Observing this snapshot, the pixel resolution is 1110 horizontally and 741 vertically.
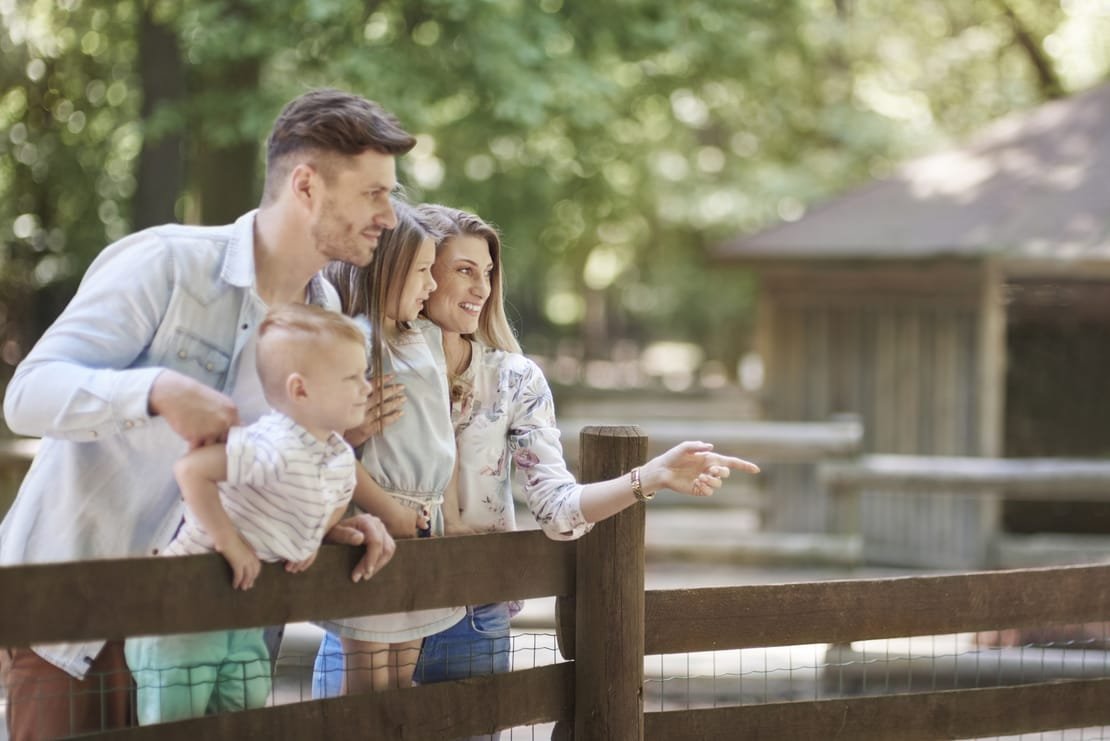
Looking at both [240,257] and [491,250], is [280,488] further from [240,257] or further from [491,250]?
[491,250]

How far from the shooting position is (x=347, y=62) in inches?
375

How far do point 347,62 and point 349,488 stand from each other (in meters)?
7.35

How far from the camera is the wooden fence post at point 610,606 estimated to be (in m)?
3.23

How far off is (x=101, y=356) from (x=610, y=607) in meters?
1.31

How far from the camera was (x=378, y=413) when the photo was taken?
2873 mm

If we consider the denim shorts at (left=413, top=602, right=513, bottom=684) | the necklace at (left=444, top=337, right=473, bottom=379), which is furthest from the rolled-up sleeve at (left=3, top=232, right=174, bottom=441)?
the denim shorts at (left=413, top=602, right=513, bottom=684)

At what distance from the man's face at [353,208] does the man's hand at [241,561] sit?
0.59 m

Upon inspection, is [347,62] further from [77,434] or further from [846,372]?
[77,434]

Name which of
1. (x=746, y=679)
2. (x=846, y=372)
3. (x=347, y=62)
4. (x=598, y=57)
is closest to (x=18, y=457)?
(x=347, y=62)

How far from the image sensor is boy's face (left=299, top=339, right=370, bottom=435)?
99.1 inches

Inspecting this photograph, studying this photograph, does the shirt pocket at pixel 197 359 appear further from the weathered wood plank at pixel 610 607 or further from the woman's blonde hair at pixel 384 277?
the weathered wood plank at pixel 610 607

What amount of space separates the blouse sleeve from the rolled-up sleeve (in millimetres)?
881

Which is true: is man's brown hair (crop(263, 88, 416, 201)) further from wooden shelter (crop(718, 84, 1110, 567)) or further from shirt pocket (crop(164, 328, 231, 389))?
wooden shelter (crop(718, 84, 1110, 567))

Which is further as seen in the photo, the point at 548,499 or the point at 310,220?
the point at 548,499
